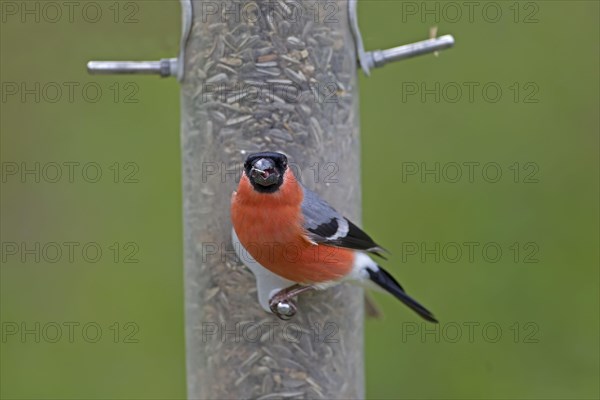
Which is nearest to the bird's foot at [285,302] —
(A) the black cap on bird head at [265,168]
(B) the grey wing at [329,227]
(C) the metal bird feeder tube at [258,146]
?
(C) the metal bird feeder tube at [258,146]

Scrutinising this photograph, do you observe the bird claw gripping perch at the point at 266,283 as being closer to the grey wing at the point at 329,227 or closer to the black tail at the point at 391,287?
the grey wing at the point at 329,227

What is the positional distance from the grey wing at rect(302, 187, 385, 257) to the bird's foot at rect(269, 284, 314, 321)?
0.30 m

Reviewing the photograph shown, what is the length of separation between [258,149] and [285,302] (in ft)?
2.59

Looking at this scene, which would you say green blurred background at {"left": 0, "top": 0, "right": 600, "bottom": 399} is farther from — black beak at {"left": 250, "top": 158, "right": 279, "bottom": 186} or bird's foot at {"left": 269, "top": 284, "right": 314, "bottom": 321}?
black beak at {"left": 250, "top": 158, "right": 279, "bottom": 186}

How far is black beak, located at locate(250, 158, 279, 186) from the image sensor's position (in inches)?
212

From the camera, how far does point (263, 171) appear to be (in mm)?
5383

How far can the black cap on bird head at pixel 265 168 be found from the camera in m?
5.39

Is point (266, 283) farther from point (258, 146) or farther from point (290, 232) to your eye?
point (258, 146)

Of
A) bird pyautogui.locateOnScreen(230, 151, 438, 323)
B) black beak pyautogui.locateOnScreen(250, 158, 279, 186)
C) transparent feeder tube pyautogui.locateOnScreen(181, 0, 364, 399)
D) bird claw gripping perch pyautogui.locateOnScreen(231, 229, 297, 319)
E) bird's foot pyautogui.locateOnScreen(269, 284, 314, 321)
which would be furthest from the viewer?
transparent feeder tube pyautogui.locateOnScreen(181, 0, 364, 399)

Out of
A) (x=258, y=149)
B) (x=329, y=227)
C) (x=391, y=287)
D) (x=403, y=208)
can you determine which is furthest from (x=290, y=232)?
(x=403, y=208)

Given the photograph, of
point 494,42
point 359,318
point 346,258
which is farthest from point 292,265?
point 494,42

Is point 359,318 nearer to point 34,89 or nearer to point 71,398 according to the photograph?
point 71,398

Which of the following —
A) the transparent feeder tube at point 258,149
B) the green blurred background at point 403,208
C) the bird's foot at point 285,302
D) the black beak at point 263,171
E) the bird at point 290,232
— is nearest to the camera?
the black beak at point 263,171

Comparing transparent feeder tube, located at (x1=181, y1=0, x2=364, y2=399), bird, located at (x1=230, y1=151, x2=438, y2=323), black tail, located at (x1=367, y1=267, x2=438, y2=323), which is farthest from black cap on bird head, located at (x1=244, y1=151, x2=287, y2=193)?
black tail, located at (x1=367, y1=267, x2=438, y2=323)
